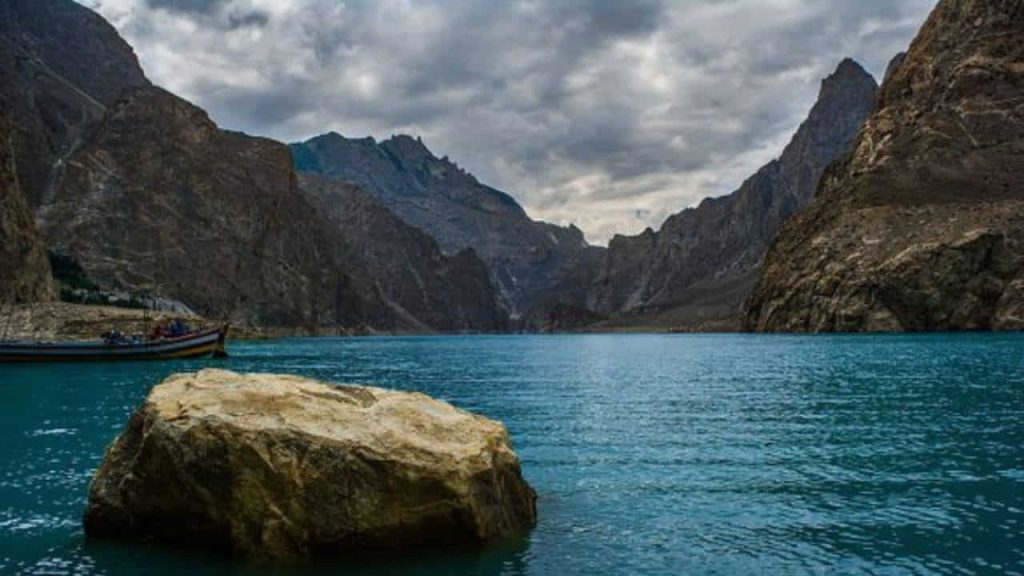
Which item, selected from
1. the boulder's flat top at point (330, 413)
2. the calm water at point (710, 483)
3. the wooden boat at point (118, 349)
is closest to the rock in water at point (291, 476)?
the boulder's flat top at point (330, 413)

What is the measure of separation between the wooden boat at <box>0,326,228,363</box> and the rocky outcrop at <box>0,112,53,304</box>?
4572cm

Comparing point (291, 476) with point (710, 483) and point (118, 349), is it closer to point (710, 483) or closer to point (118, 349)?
point (710, 483)

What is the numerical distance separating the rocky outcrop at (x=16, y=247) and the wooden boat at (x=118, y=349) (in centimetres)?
4572

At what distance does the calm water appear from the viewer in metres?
17.3

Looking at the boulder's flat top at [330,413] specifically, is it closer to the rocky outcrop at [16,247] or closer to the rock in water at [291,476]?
the rock in water at [291,476]

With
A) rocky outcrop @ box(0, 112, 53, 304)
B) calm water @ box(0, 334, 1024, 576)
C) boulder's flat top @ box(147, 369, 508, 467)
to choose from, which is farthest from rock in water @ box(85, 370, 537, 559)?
rocky outcrop @ box(0, 112, 53, 304)

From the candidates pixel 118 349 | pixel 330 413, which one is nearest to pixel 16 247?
pixel 118 349

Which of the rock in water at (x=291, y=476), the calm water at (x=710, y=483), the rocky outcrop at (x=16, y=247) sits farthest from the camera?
the rocky outcrop at (x=16, y=247)

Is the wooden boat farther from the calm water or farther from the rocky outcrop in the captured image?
the calm water

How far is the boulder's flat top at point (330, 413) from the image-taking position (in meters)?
17.5

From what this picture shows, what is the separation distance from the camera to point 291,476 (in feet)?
55.5

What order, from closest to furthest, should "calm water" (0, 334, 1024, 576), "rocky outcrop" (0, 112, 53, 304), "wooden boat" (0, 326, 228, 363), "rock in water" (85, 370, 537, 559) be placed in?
"rock in water" (85, 370, 537, 559) → "calm water" (0, 334, 1024, 576) → "wooden boat" (0, 326, 228, 363) → "rocky outcrop" (0, 112, 53, 304)

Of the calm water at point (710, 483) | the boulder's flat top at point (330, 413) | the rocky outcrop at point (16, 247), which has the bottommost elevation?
the calm water at point (710, 483)

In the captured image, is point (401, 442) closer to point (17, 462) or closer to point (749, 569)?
point (749, 569)
